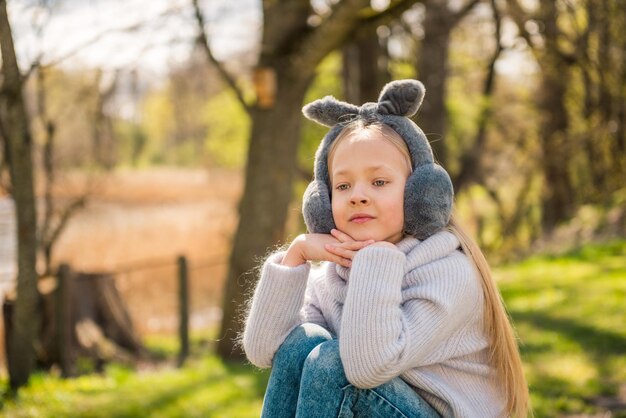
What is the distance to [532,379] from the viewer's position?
448cm

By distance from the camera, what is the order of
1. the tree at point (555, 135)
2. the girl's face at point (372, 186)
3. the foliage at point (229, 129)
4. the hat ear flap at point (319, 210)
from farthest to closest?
1. the foliage at point (229, 129)
2. the tree at point (555, 135)
3. the hat ear flap at point (319, 210)
4. the girl's face at point (372, 186)

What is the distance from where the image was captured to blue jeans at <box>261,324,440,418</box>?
212cm

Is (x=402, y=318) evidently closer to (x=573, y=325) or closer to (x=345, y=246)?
(x=345, y=246)

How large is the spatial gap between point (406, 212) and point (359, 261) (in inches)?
9.5

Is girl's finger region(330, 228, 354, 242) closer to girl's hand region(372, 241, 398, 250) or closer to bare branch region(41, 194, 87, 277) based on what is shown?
girl's hand region(372, 241, 398, 250)

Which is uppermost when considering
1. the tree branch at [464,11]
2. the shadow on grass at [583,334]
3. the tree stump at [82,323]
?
the tree branch at [464,11]

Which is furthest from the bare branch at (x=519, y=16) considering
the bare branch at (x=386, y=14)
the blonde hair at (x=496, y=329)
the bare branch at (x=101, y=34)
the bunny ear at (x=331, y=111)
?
the blonde hair at (x=496, y=329)

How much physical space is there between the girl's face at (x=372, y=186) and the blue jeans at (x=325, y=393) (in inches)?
14.2

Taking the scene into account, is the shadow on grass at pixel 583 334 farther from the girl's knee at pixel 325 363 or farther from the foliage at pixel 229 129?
the foliage at pixel 229 129

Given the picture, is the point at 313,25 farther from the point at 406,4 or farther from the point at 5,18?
the point at 5,18

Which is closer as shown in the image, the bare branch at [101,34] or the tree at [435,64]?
the bare branch at [101,34]

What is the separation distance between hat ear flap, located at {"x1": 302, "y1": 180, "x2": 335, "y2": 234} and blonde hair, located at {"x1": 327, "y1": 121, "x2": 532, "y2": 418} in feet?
0.60

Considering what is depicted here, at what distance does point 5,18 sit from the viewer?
376 cm

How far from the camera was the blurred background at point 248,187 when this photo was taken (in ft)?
15.8
